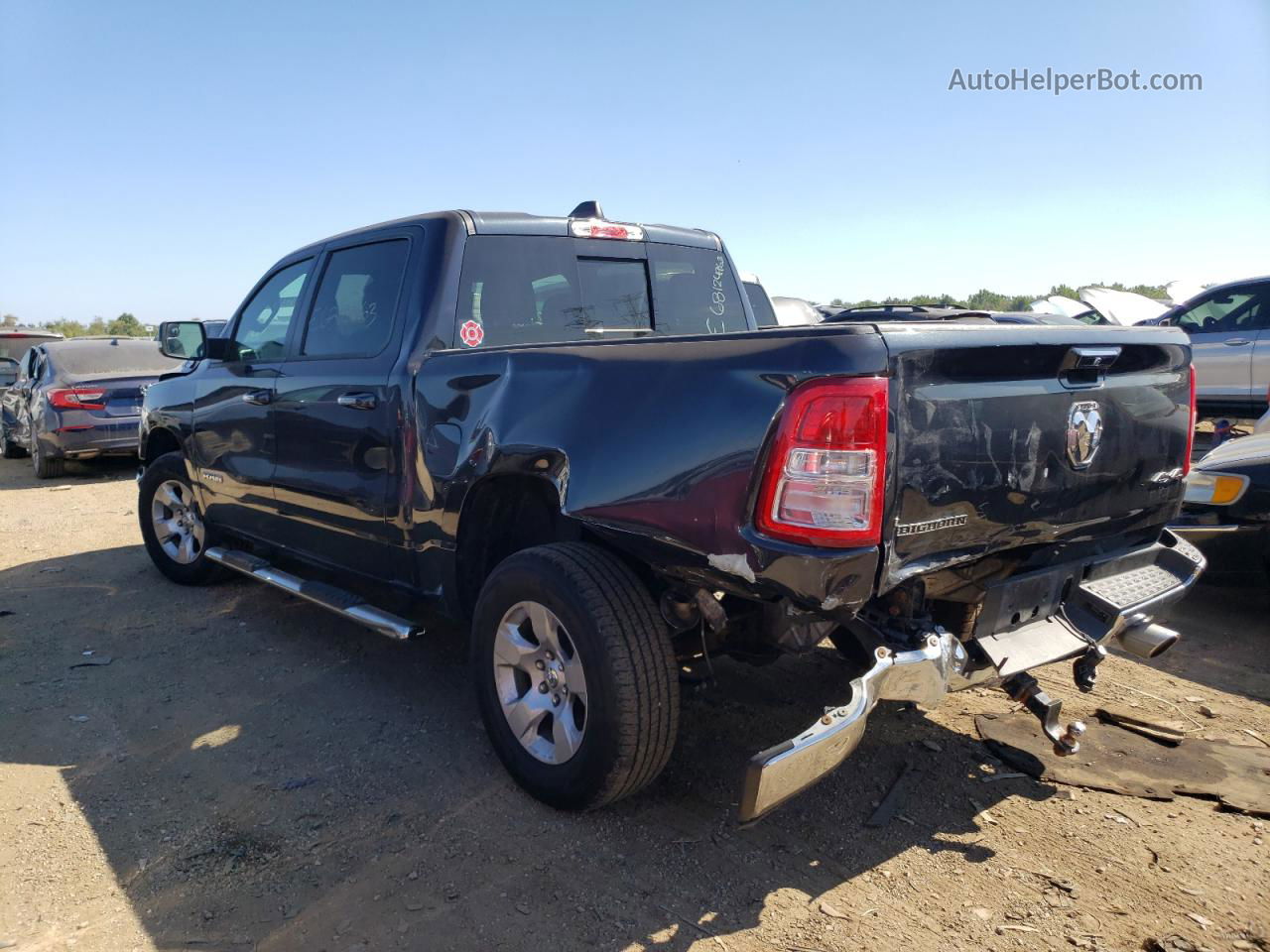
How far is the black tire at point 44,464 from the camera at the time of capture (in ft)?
34.6

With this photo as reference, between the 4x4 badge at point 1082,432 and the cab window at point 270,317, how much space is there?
3514 millimetres

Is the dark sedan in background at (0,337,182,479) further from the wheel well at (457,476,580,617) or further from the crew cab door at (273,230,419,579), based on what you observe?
the wheel well at (457,476,580,617)

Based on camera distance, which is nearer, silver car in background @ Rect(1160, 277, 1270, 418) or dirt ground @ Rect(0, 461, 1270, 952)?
dirt ground @ Rect(0, 461, 1270, 952)

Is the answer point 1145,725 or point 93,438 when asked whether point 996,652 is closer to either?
point 1145,725

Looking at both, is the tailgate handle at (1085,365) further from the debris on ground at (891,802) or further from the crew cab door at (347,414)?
the crew cab door at (347,414)

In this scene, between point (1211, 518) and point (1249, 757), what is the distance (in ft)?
5.11

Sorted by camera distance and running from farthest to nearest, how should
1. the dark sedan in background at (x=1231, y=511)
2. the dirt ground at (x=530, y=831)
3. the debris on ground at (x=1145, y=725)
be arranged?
1. the dark sedan in background at (x=1231, y=511)
2. the debris on ground at (x=1145, y=725)
3. the dirt ground at (x=530, y=831)

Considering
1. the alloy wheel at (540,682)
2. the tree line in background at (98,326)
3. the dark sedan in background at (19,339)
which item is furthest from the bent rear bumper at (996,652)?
the tree line in background at (98,326)

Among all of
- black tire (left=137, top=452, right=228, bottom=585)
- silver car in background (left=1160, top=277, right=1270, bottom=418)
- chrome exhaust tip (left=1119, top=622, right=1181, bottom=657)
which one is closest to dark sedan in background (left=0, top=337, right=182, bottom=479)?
black tire (left=137, top=452, right=228, bottom=585)

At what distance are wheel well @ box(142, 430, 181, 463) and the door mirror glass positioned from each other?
2.01ft

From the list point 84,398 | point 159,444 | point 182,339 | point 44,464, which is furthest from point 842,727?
point 44,464

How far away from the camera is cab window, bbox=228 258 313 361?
4613mm

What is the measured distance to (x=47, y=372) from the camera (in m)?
10.5

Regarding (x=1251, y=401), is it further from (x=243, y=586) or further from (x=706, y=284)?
(x=243, y=586)
